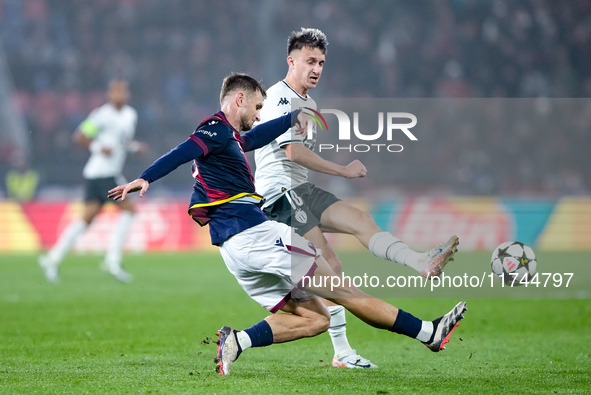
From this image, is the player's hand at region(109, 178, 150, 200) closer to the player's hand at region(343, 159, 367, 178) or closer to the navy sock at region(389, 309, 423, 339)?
the player's hand at region(343, 159, 367, 178)

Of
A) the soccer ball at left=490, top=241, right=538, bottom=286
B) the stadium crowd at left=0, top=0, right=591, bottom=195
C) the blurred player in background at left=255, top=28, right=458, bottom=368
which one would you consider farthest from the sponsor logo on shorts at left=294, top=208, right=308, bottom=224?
the stadium crowd at left=0, top=0, right=591, bottom=195

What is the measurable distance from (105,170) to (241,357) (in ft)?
20.8

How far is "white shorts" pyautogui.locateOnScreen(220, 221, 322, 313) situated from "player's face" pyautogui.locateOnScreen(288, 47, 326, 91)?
3.79 feet

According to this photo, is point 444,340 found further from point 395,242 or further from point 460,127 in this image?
point 460,127

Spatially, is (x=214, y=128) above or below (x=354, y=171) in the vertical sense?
above

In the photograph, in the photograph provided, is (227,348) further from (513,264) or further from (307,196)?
(513,264)

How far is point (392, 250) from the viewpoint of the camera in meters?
5.02

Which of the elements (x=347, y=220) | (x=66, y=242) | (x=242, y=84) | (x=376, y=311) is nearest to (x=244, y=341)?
(x=376, y=311)

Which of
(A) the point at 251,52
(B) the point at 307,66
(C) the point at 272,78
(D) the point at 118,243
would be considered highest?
(A) the point at 251,52

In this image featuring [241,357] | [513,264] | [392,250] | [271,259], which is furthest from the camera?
[513,264]

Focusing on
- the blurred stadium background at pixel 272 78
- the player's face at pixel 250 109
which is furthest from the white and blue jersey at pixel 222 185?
the blurred stadium background at pixel 272 78

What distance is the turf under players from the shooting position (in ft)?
14.9

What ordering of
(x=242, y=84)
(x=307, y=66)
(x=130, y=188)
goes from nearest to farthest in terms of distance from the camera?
1. (x=130, y=188)
2. (x=242, y=84)
3. (x=307, y=66)

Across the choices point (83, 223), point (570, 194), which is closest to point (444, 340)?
point (83, 223)
